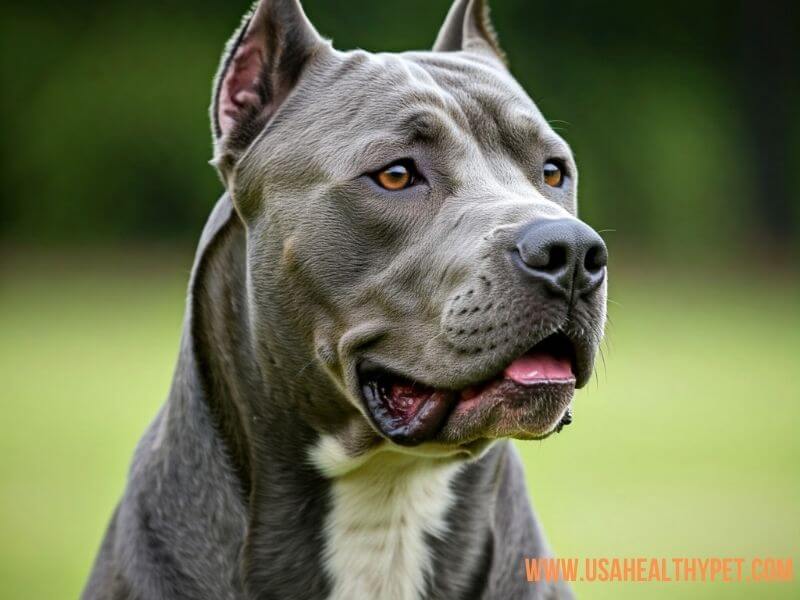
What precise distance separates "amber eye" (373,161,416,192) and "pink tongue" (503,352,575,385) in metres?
0.71

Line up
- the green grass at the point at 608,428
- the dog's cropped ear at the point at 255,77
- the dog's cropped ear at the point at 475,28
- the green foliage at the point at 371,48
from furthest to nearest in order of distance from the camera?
the green foliage at the point at 371,48
the green grass at the point at 608,428
the dog's cropped ear at the point at 475,28
the dog's cropped ear at the point at 255,77

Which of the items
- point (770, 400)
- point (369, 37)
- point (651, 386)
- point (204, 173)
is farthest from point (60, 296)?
point (770, 400)

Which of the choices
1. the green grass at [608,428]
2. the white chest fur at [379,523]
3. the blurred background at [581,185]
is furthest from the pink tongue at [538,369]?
the blurred background at [581,185]

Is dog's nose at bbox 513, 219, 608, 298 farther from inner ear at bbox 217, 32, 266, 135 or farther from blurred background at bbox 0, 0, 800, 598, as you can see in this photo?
blurred background at bbox 0, 0, 800, 598

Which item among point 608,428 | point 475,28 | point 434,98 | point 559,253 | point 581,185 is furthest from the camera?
point 581,185

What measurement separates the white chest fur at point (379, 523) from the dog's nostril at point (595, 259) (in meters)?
0.85

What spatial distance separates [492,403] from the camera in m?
3.57

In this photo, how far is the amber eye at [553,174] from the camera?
4.27 meters

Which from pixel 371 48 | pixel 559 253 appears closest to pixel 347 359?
pixel 559 253

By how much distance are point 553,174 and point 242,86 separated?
1115 millimetres

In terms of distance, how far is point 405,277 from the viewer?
12.4 feet

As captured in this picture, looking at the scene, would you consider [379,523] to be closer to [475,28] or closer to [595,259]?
[595,259]

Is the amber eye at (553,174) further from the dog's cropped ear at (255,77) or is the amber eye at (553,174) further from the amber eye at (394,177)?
the dog's cropped ear at (255,77)

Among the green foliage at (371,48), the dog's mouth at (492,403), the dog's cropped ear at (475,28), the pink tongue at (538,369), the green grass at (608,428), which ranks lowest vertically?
the green foliage at (371,48)
